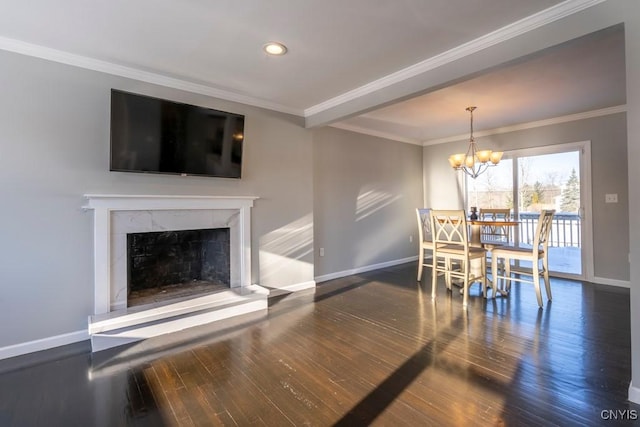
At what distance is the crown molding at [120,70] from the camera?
8.00 ft

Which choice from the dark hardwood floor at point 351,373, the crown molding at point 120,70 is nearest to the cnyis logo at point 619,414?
the dark hardwood floor at point 351,373

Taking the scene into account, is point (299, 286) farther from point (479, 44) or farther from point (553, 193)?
point (553, 193)

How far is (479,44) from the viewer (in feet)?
7.91

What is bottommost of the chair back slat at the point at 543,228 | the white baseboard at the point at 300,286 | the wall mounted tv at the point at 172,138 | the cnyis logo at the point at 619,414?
the cnyis logo at the point at 619,414

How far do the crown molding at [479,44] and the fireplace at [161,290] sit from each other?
1871 mm

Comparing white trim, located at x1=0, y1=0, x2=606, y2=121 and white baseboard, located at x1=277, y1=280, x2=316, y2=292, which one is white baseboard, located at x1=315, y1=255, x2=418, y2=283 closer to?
white baseboard, located at x1=277, y1=280, x2=316, y2=292

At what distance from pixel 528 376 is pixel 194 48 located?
3459mm

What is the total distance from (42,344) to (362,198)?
425cm

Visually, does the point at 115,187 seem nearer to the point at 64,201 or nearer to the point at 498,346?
the point at 64,201

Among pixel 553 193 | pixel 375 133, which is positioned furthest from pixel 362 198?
pixel 553 193

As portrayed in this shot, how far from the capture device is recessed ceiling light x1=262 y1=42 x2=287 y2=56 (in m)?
2.48

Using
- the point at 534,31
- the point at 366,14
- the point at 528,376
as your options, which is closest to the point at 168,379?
the point at 528,376

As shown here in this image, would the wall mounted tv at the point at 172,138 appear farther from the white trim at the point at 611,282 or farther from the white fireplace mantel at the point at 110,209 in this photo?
the white trim at the point at 611,282

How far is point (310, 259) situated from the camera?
437 cm
